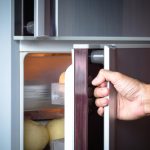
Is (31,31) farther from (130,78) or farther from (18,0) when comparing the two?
(130,78)

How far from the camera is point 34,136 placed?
127 cm

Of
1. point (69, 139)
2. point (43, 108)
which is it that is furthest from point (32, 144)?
point (69, 139)

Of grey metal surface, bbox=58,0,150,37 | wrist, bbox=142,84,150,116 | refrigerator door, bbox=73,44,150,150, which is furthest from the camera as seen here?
grey metal surface, bbox=58,0,150,37

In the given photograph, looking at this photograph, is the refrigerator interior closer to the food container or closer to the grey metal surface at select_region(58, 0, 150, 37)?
the food container

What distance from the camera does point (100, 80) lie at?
58cm

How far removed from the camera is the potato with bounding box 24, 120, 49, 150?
1251mm

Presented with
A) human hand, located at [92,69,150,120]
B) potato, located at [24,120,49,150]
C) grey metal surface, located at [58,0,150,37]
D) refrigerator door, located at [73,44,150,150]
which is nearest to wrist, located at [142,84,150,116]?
Answer: human hand, located at [92,69,150,120]

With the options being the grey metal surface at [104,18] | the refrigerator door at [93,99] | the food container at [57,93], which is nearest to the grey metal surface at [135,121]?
the refrigerator door at [93,99]

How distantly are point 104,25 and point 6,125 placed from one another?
468mm

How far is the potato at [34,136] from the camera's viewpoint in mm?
1251

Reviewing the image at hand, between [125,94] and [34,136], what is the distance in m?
0.56

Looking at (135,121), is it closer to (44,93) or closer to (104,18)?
(104,18)

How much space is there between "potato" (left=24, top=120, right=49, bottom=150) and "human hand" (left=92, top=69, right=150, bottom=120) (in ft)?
1.67

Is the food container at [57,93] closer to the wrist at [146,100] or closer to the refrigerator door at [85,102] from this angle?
the wrist at [146,100]
